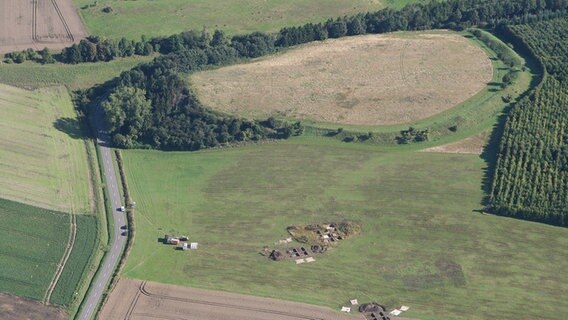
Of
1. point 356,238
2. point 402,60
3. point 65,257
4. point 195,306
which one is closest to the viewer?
point 195,306

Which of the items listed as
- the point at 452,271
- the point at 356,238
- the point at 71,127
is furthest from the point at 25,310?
the point at 452,271

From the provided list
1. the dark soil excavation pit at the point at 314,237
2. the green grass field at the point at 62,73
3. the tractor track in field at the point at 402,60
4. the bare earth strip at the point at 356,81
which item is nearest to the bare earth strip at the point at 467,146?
the bare earth strip at the point at 356,81

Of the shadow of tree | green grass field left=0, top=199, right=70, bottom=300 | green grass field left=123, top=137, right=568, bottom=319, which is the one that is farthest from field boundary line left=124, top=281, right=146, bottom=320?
the shadow of tree

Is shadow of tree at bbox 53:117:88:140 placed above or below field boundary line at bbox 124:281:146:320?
above

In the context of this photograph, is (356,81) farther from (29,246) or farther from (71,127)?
(29,246)

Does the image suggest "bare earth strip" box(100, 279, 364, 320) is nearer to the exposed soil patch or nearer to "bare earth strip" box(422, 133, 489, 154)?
the exposed soil patch

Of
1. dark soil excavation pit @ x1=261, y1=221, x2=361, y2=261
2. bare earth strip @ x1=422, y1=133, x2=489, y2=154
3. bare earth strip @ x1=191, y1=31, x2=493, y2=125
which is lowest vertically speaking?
dark soil excavation pit @ x1=261, y1=221, x2=361, y2=261

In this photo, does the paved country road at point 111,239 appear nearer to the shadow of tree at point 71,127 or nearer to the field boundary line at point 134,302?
the shadow of tree at point 71,127
